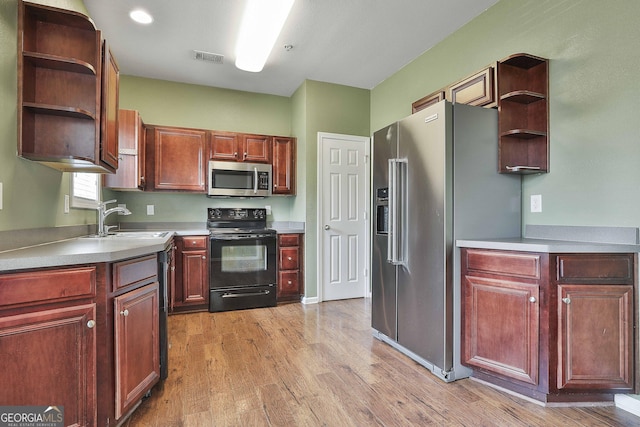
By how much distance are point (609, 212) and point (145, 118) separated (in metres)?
4.54

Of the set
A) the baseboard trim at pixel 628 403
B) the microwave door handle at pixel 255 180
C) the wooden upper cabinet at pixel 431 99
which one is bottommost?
the baseboard trim at pixel 628 403

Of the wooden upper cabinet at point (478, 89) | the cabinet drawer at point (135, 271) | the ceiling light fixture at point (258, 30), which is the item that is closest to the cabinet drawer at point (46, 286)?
the cabinet drawer at point (135, 271)

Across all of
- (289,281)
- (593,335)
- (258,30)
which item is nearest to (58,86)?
(258,30)

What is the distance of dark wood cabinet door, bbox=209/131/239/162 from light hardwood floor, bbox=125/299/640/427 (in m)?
2.09

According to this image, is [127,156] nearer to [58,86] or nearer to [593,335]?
[58,86]

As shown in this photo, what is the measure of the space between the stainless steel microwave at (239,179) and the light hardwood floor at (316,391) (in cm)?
172

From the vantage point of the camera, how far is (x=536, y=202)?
2.33 metres

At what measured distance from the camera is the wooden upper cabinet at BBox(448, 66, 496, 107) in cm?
232

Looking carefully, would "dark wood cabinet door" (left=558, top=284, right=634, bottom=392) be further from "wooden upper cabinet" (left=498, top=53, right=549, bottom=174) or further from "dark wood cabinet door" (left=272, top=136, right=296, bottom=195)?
"dark wood cabinet door" (left=272, top=136, right=296, bottom=195)

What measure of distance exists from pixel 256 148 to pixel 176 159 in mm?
968

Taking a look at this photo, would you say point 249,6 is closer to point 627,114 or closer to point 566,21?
point 566,21

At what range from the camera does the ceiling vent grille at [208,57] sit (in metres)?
3.36

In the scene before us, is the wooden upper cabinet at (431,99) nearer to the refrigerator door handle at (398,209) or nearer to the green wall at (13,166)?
the refrigerator door handle at (398,209)

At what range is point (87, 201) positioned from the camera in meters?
2.75
